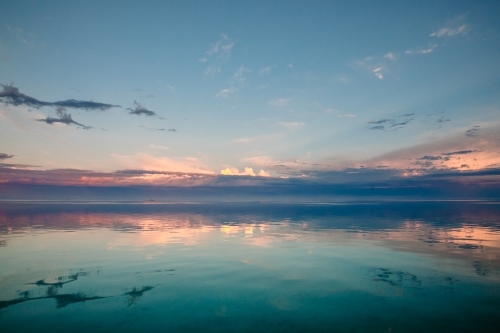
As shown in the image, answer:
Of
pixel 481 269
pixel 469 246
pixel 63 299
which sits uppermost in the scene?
pixel 481 269

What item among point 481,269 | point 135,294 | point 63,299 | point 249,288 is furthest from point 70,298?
point 481,269

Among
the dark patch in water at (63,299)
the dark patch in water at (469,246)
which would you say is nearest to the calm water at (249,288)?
the dark patch in water at (63,299)

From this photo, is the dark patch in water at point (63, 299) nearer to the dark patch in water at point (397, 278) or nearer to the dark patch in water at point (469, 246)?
the dark patch in water at point (397, 278)

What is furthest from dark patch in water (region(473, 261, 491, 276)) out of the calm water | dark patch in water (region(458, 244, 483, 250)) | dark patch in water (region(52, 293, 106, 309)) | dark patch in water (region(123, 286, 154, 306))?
dark patch in water (region(52, 293, 106, 309))

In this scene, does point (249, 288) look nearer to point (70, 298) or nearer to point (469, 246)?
point (70, 298)

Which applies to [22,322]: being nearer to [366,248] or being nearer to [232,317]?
[232,317]

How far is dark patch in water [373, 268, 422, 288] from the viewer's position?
19969 millimetres

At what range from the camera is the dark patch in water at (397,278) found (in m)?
20.0

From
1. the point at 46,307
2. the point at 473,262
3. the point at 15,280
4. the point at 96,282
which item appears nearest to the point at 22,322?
the point at 46,307

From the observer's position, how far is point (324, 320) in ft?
47.5

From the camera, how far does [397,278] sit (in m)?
21.3

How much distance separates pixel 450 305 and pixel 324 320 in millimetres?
7821

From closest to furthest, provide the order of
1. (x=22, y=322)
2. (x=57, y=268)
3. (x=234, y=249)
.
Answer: (x=22, y=322), (x=57, y=268), (x=234, y=249)

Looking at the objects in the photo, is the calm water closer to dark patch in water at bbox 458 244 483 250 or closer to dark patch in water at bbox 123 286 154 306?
dark patch in water at bbox 123 286 154 306
